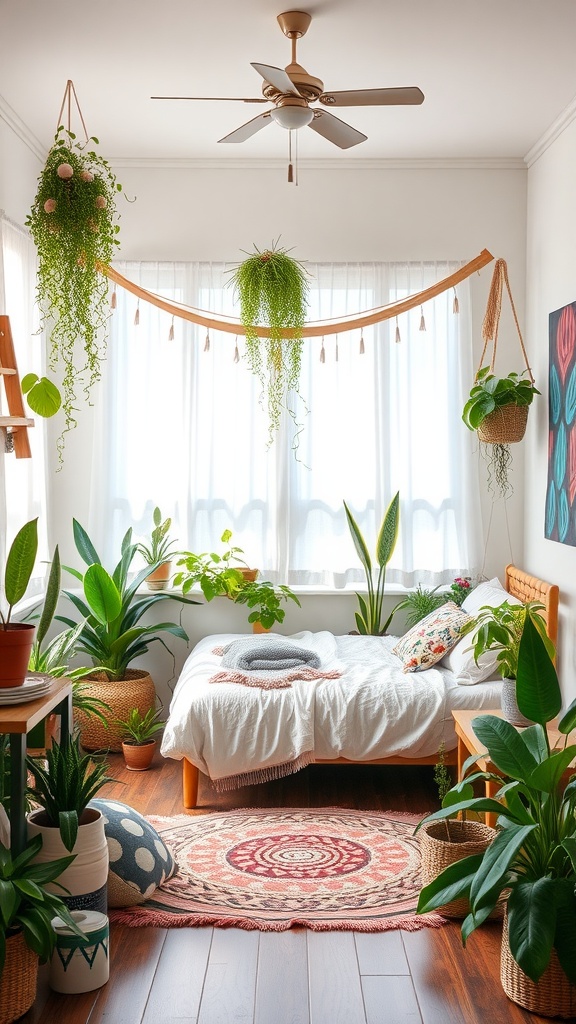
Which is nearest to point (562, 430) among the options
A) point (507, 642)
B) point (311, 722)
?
point (507, 642)

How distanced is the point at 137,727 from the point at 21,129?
3.09 m

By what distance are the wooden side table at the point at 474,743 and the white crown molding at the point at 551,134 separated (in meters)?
2.82

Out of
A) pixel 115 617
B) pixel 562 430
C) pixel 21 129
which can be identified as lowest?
pixel 115 617

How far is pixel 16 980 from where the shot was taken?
2539 mm

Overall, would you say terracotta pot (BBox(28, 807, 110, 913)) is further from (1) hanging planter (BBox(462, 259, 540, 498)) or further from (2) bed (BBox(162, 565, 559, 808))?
(1) hanging planter (BBox(462, 259, 540, 498))

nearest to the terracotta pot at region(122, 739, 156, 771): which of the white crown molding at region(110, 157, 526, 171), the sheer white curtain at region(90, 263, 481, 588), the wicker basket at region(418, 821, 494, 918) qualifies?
the sheer white curtain at region(90, 263, 481, 588)

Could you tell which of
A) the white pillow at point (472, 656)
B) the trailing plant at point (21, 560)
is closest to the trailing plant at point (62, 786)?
the trailing plant at point (21, 560)

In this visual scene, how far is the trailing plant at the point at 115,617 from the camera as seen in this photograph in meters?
4.98

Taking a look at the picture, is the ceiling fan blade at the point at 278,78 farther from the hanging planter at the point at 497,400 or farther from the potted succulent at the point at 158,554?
the potted succulent at the point at 158,554

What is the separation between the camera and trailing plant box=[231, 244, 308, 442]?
16.2 ft

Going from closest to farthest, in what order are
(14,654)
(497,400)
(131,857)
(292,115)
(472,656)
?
(14,654), (131,857), (292,115), (472,656), (497,400)

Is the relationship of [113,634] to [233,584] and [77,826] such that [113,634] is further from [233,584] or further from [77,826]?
[77,826]

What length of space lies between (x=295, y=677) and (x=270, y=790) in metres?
0.56

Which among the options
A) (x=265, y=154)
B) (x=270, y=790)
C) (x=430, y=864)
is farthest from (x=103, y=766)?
(x=265, y=154)
